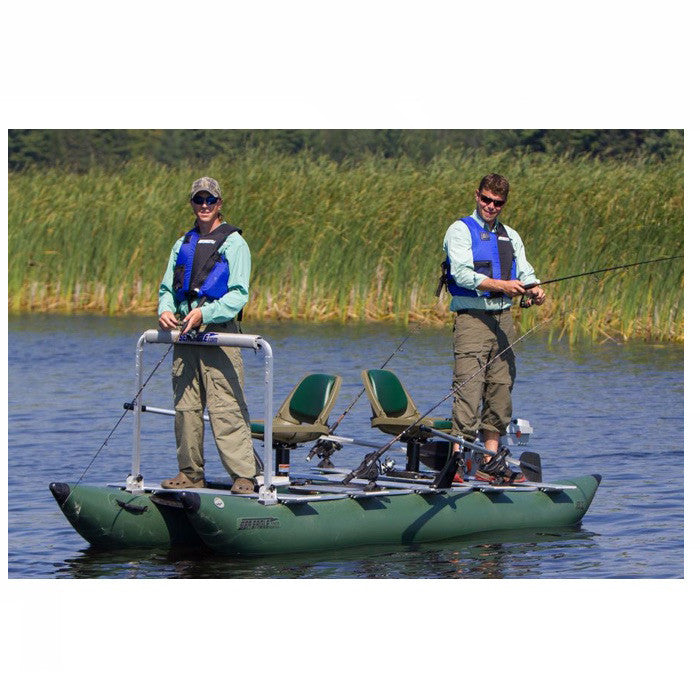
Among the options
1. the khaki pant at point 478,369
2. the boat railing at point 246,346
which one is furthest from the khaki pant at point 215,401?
the khaki pant at point 478,369

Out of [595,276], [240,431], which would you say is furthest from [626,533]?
[595,276]

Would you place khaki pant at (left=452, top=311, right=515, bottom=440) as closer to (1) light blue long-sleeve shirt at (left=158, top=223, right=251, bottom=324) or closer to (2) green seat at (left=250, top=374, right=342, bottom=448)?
(2) green seat at (left=250, top=374, right=342, bottom=448)

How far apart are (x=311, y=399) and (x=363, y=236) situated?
834 centimetres

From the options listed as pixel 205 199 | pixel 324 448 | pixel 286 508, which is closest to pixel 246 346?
pixel 205 199

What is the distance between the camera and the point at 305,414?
9.41 metres

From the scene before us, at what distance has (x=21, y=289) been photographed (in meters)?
18.8

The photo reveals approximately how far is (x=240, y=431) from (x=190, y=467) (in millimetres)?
382

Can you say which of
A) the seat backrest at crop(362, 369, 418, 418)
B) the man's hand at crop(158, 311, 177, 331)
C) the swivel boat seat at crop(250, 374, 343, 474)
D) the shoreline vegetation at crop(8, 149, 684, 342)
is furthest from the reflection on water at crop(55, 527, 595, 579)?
the shoreline vegetation at crop(8, 149, 684, 342)

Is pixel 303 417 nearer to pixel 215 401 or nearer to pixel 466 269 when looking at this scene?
pixel 215 401

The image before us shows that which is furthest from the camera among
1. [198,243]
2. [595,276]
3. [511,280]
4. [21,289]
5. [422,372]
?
[21,289]

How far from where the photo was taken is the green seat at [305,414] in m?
9.13

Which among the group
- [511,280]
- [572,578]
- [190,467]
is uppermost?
[511,280]

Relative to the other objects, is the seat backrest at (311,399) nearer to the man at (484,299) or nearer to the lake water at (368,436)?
the man at (484,299)

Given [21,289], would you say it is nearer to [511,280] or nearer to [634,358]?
[634,358]
